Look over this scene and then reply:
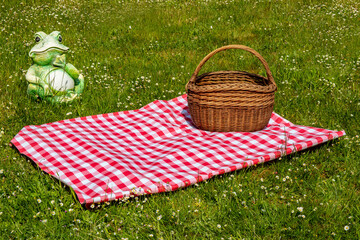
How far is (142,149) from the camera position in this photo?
4812 millimetres

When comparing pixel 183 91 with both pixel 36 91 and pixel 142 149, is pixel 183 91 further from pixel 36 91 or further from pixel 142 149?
pixel 36 91

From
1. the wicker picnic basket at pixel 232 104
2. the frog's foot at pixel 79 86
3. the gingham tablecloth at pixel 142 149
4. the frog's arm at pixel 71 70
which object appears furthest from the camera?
the frog's foot at pixel 79 86

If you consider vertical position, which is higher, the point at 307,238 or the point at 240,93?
the point at 240,93

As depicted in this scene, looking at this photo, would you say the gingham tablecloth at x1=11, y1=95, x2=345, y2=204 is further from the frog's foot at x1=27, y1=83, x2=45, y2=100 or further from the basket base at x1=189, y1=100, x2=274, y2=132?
the frog's foot at x1=27, y1=83, x2=45, y2=100

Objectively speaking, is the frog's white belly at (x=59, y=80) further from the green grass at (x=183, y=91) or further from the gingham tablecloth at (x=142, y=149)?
the gingham tablecloth at (x=142, y=149)

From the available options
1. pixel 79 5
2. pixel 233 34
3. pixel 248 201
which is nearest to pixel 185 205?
pixel 248 201

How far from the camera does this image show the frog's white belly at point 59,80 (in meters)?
5.50

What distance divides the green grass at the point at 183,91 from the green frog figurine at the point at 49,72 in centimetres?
18

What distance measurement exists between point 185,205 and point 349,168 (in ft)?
5.83

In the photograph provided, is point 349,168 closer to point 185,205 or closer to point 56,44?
point 185,205

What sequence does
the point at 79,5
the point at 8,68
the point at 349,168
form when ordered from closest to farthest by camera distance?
the point at 349,168, the point at 8,68, the point at 79,5

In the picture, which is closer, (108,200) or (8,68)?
(108,200)

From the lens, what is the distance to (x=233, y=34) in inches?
336

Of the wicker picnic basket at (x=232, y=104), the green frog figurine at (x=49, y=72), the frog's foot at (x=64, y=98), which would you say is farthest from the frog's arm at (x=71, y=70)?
the wicker picnic basket at (x=232, y=104)
